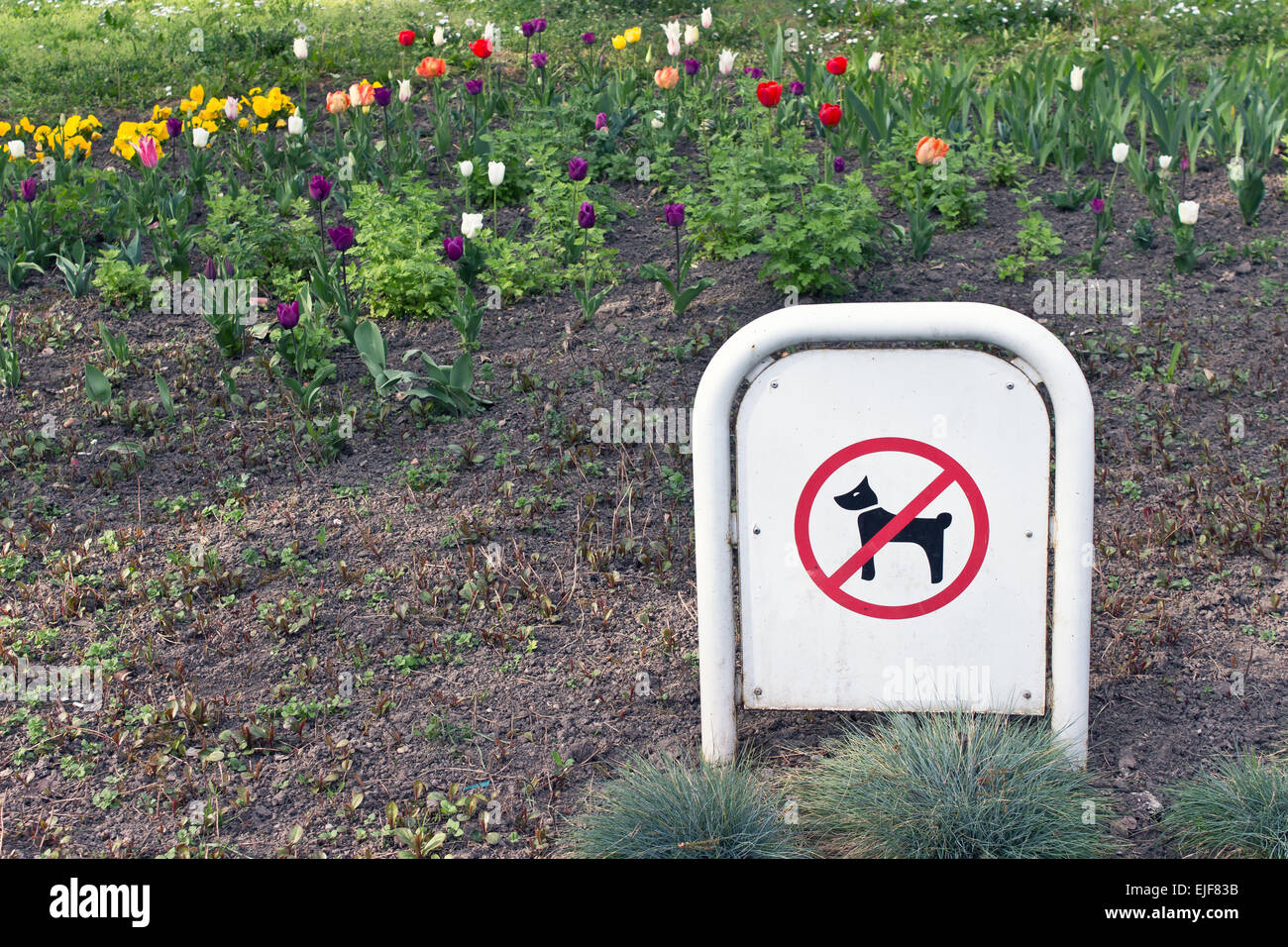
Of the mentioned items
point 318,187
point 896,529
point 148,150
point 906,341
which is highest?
point 148,150

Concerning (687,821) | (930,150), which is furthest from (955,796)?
(930,150)

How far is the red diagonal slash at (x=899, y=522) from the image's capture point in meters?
2.70

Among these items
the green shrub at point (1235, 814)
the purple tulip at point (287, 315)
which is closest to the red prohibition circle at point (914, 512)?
the green shrub at point (1235, 814)

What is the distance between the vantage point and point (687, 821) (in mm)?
2594

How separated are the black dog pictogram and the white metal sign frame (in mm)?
254

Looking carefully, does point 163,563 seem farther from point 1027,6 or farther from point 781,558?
point 1027,6

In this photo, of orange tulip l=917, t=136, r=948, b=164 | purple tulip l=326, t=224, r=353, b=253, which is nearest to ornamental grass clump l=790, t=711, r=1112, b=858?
purple tulip l=326, t=224, r=353, b=253

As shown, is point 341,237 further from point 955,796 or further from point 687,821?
point 955,796

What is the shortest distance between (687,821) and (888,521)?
795 millimetres

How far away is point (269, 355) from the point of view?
4777 millimetres

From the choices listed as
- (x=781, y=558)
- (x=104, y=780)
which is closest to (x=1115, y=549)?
(x=781, y=558)

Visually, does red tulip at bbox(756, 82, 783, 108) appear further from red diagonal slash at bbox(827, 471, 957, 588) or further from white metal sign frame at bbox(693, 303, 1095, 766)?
red diagonal slash at bbox(827, 471, 957, 588)

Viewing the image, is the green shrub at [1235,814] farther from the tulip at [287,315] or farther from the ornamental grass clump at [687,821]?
the tulip at [287,315]

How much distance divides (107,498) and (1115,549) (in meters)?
3.34
